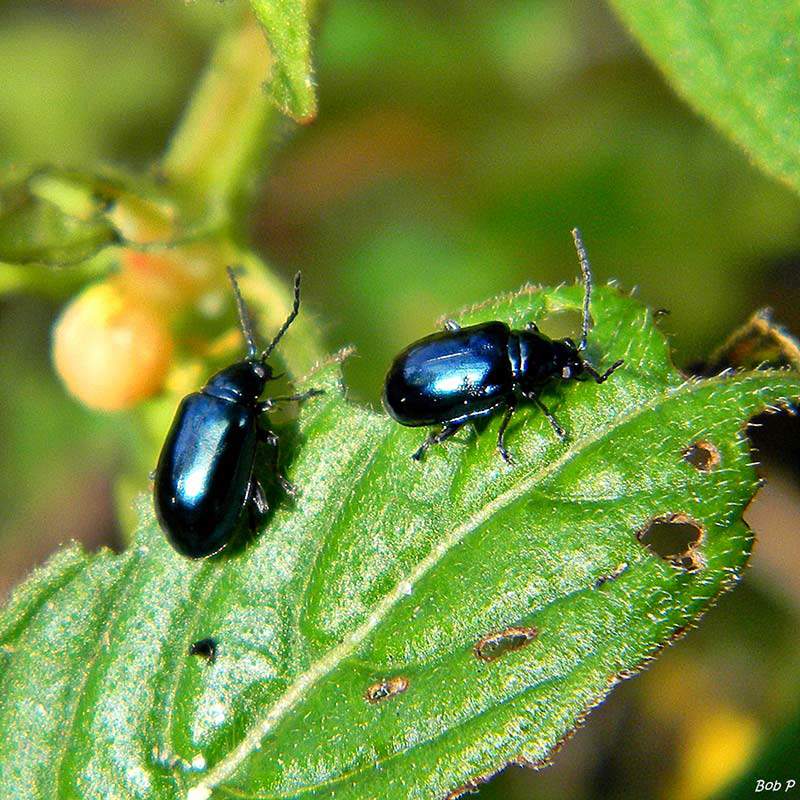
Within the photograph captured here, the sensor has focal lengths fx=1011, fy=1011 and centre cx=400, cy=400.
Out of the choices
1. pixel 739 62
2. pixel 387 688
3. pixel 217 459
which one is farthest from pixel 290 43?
pixel 387 688

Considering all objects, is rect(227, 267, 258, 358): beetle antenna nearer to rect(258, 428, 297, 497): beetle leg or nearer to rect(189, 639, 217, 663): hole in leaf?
rect(258, 428, 297, 497): beetle leg

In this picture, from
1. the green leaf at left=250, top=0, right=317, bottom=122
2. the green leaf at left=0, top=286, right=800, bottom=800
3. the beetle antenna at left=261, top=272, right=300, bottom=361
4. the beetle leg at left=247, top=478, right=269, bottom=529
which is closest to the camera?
the green leaf at left=250, top=0, right=317, bottom=122

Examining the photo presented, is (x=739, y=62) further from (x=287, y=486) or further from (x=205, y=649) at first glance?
(x=205, y=649)

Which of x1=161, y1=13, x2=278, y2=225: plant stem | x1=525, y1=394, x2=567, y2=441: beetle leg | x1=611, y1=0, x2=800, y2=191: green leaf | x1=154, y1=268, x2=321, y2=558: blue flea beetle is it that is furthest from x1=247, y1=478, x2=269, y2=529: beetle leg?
x1=611, y1=0, x2=800, y2=191: green leaf

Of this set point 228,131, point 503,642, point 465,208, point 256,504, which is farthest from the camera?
point 465,208

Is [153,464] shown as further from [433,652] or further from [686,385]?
[686,385]

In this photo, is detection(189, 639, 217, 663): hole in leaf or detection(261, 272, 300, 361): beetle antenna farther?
detection(261, 272, 300, 361): beetle antenna
